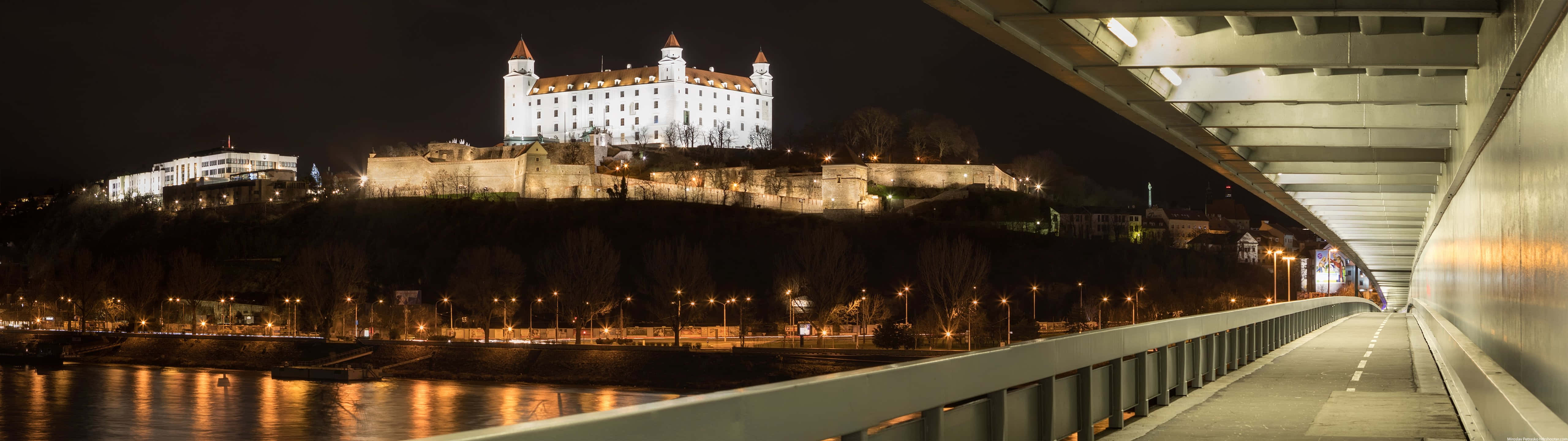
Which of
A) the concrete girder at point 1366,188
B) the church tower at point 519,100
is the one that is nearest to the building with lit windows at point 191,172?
the church tower at point 519,100

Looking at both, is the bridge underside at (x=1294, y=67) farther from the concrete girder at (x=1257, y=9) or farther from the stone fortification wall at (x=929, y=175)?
the stone fortification wall at (x=929, y=175)

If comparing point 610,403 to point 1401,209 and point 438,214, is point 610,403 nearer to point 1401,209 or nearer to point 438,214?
point 1401,209

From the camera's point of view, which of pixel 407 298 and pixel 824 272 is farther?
pixel 407 298

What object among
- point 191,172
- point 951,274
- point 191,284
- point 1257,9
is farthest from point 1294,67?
point 191,172

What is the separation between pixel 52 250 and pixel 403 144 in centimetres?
4908

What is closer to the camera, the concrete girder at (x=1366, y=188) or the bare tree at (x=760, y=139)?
the concrete girder at (x=1366, y=188)

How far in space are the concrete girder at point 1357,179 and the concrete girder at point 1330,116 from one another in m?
6.68

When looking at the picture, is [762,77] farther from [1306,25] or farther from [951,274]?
[1306,25]

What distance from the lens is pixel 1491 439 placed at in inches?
313

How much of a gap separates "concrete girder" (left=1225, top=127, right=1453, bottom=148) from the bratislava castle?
13484 cm

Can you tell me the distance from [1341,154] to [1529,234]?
1067 centimetres

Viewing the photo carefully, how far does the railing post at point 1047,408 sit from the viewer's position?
815 cm

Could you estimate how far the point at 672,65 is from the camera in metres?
157

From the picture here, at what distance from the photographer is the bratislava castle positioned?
152625 mm
